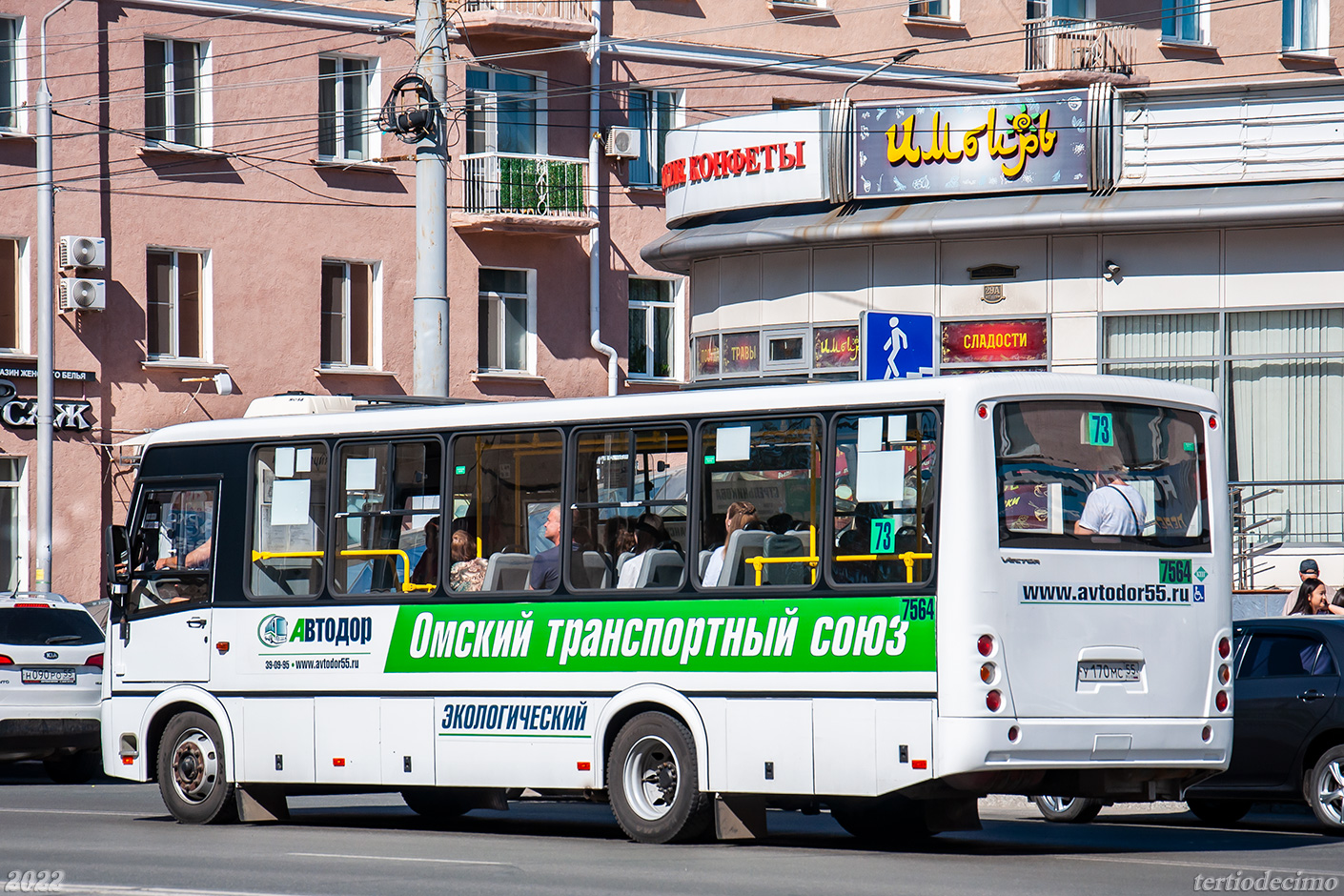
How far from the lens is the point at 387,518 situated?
14125 millimetres

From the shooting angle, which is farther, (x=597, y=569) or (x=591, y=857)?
(x=597, y=569)

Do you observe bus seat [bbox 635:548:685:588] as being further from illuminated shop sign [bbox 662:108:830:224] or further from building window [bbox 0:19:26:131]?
building window [bbox 0:19:26:131]

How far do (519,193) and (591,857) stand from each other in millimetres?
24784

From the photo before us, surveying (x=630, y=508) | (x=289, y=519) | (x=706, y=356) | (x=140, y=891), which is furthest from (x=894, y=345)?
(x=706, y=356)

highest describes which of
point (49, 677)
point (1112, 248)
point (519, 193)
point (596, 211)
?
point (519, 193)

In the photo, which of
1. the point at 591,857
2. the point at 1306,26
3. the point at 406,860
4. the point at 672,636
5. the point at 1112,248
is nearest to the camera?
the point at 406,860

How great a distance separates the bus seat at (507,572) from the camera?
13.6m

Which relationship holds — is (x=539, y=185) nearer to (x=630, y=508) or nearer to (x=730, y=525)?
(x=630, y=508)

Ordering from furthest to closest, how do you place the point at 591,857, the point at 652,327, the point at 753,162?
1. the point at 652,327
2. the point at 753,162
3. the point at 591,857

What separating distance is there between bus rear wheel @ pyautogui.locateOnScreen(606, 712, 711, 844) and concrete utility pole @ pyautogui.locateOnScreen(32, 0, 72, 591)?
65.7 ft

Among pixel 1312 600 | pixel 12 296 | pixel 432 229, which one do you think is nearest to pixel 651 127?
pixel 12 296

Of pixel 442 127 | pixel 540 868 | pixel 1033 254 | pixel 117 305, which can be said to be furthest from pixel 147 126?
pixel 540 868

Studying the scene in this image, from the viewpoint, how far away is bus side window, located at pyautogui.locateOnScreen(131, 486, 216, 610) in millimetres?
15039

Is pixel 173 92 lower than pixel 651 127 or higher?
lower
